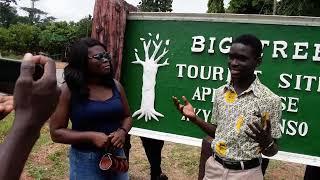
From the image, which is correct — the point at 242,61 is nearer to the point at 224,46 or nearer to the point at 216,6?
the point at 224,46

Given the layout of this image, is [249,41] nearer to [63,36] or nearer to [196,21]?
[196,21]

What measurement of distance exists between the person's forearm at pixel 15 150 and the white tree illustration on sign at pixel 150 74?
2.89 metres

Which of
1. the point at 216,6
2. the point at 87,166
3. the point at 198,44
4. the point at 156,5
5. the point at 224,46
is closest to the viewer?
the point at 87,166

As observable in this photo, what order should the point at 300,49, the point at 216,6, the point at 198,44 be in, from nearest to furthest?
the point at 300,49 → the point at 198,44 → the point at 216,6

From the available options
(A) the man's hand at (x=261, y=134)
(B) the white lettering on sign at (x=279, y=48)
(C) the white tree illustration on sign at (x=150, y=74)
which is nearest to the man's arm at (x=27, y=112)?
(A) the man's hand at (x=261, y=134)

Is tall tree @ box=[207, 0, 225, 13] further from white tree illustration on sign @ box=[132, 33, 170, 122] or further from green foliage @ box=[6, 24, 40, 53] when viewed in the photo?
green foliage @ box=[6, 24, 40, 53]

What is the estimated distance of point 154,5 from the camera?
62219 millimetres

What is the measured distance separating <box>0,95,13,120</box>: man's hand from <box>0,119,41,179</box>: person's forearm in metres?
0.24

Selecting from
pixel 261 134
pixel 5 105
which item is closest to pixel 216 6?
pixel 261 134

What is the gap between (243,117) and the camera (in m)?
2.62

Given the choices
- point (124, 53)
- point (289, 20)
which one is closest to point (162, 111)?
point (124, 53)

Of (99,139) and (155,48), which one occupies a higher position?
(155,48)

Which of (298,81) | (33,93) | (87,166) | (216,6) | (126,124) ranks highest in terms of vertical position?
(216,6)

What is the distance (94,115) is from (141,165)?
283 centimetres
